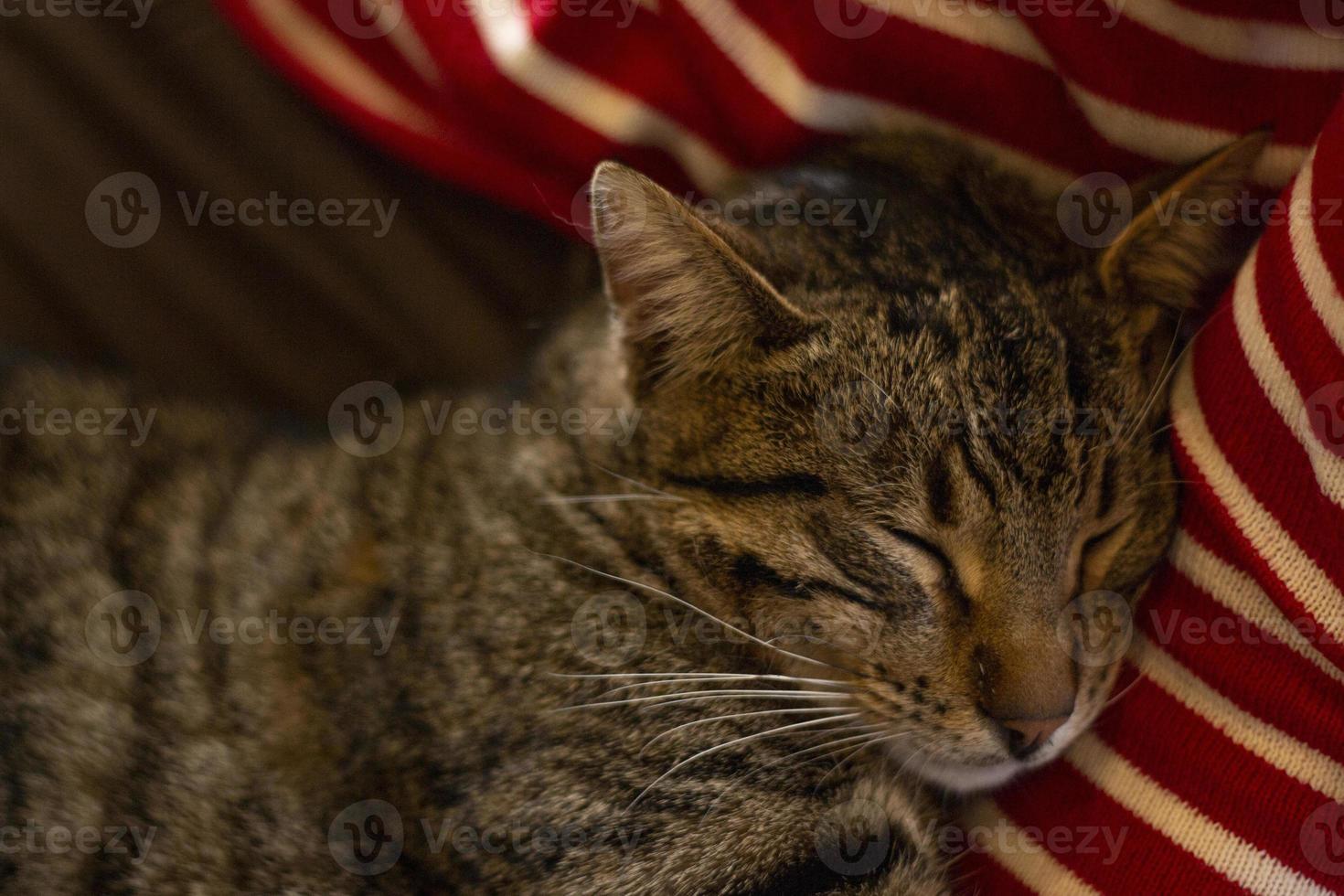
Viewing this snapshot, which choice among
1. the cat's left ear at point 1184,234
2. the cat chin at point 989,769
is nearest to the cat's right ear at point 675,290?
the cat's left ear at point 1184,234

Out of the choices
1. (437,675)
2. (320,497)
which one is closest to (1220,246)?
(437,675)

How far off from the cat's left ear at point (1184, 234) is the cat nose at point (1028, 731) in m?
0.43

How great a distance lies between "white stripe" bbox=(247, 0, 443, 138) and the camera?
1425mm

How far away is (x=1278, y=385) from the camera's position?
944mm

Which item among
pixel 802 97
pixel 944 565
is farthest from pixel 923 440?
pixel 802 97

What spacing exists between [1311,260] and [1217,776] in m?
0.46

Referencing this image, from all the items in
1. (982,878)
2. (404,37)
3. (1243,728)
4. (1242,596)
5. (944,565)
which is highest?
(404,37)

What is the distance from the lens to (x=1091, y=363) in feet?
3.41

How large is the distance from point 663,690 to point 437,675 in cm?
23

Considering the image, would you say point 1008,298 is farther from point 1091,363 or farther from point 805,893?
point 805,893

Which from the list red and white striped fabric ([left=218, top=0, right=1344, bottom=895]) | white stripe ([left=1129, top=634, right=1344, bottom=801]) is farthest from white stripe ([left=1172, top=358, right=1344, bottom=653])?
white stripe ([left=1129, top=634, right=1344, bottom=801])

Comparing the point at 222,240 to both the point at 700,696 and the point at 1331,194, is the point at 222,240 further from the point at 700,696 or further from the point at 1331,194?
the point at 1331,194

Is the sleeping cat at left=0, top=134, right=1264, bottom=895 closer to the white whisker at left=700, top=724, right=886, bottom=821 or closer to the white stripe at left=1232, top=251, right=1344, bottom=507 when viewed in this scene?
the white whisker at left=700, top=724, right=886, bottom=821

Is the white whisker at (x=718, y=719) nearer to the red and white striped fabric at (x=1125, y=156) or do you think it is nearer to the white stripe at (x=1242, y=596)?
the red and white striped fabric at (x=1125, y=156)
